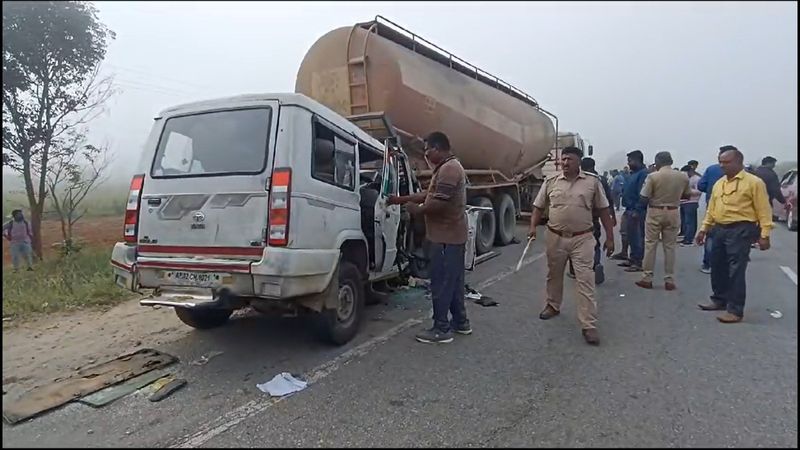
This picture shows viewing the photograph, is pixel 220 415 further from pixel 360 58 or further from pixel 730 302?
pixel 360 58

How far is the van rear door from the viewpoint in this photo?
3.39 metres

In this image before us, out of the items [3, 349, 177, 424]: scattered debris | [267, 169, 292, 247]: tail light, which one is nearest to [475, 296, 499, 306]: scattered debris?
[267, 169, 292, 247]: tail light

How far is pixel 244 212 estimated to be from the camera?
Answer: 3.40 m

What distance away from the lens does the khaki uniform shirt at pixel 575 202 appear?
440cm

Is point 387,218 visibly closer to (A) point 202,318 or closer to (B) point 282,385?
(A) point 202,318

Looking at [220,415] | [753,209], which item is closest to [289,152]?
[220,415]

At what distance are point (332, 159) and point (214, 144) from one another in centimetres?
92

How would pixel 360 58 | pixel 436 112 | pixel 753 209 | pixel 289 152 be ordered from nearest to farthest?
1. pixel 289 152
2. pixel 753 209
3. pixel 360 58
4. pixel 436 112

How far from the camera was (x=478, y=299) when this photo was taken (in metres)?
5.53

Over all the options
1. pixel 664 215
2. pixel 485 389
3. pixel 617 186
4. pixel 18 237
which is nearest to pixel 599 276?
pixel 664 215

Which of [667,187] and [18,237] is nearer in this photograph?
[667,187]

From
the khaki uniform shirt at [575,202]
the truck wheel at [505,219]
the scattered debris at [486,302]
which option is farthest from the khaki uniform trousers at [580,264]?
the truck wheel at [505,219]

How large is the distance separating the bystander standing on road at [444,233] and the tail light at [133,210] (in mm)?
2241

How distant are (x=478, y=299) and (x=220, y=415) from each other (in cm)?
330
